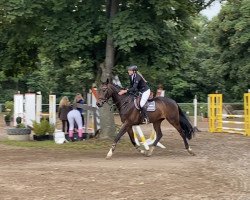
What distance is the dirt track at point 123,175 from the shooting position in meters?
8.92

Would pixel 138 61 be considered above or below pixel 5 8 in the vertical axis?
below

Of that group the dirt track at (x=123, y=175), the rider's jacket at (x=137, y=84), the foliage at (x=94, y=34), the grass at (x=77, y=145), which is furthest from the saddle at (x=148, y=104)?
the grass at (x=77, y=145)

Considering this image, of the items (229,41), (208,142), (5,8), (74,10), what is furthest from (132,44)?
(229,41)

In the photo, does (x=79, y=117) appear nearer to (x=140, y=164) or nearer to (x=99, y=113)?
(x=99, y=113)

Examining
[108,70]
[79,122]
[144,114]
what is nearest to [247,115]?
[108,70]

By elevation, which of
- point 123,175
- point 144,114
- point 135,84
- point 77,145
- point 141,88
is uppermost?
point 135,84

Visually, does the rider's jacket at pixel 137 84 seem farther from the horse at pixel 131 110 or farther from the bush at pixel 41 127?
the bush at pixel 41 127

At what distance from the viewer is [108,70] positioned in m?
18.7

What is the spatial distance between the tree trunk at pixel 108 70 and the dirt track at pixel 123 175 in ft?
8.27

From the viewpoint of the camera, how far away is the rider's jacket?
14.7 m

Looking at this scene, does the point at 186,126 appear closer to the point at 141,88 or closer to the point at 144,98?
the point at 144,98

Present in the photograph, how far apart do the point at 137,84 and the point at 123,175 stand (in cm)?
435

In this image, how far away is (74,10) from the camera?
18.0m

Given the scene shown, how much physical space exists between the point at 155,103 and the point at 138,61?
299 cm
